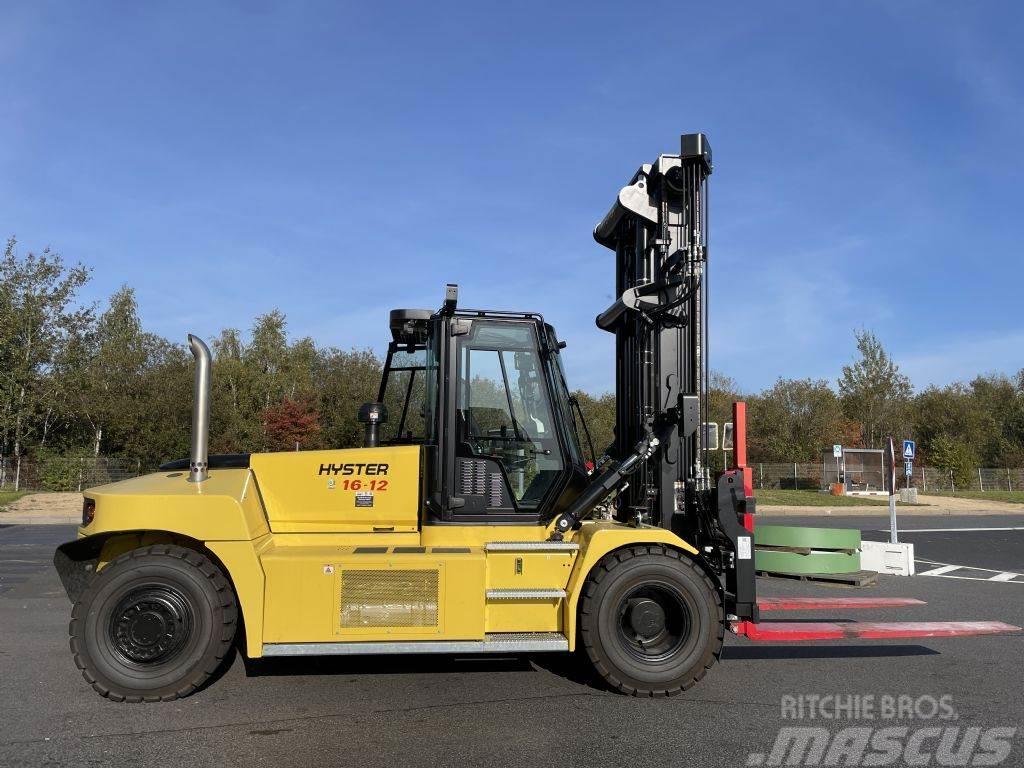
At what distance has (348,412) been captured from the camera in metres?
32.3

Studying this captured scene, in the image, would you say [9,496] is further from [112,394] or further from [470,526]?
[470,526]

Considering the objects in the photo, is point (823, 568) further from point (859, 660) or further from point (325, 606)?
point (325, 606)

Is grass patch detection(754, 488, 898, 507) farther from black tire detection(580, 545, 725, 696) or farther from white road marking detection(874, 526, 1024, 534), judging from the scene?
black tire detection(580, 545, 725, 696)

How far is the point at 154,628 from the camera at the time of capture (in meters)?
5.25

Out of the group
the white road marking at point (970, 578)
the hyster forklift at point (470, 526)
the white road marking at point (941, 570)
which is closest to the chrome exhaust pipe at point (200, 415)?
the hyster forklift at point (470, 526)

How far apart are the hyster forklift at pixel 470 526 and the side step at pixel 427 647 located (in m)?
0.02

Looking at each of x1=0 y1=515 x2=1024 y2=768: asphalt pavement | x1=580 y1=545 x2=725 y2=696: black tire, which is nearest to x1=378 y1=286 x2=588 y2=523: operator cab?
x1=580 y1=545 x2=725 y2=696: black tire

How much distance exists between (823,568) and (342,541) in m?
7.51

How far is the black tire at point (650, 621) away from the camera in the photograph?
17.6ft

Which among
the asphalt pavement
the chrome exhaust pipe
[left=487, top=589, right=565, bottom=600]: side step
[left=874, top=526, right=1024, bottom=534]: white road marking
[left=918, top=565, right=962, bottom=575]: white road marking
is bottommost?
[left=874, top=526, right=1024, bottom=534]: white road marking

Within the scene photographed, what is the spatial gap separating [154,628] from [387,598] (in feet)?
5.17

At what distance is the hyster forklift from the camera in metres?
5.25

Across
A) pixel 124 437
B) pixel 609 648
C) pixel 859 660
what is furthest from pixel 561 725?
pixel 124 437

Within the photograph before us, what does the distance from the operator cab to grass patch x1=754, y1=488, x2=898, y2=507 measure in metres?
25.6
